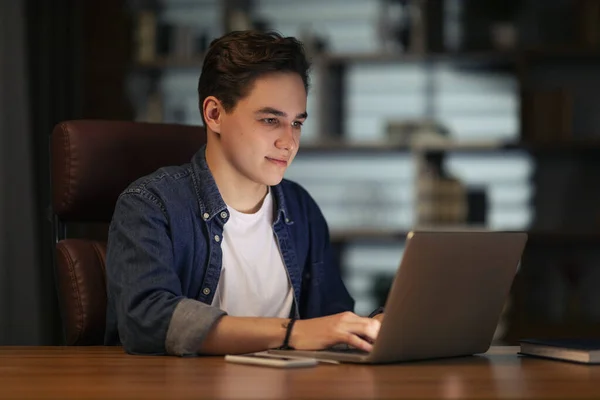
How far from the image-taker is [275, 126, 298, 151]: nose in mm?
1994

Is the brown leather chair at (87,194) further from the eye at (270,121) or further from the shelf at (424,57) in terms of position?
the shelf at (424,57)

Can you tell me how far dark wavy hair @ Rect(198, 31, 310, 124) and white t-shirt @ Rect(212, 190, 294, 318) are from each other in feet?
0.79

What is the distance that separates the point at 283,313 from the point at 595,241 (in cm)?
287

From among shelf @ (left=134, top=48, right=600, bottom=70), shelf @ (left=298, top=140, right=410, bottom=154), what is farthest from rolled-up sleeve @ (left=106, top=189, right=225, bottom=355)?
shelf @ (left=134, top=48, right=600, bottom=70)

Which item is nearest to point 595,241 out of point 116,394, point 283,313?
point 283,313

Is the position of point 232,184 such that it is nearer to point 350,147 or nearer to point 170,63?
point 350,147

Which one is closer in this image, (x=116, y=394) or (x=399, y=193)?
(x=116, y=394)

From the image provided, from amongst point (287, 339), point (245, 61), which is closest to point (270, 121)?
point (245, 61)

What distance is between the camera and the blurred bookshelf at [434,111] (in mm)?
4562

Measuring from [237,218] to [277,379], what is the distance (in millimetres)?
745

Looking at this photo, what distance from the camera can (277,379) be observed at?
1329 millimetres

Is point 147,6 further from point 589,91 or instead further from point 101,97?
point 589,91

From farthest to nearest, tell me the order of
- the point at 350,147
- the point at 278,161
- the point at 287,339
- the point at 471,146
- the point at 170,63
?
1. the point at 170,63
2. the point at 350,147
3. the point at 471,146
4. the point at 278,161
5. the point at 287,339

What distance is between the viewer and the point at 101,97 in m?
4.79
